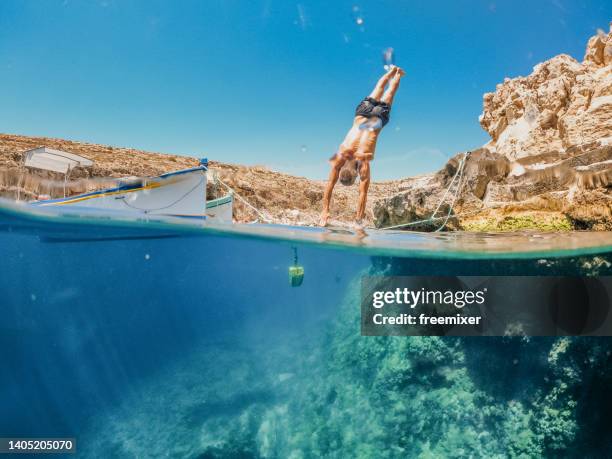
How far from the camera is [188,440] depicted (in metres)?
8.01

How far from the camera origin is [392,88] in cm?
602

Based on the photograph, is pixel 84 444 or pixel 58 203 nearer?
pixel 58 203

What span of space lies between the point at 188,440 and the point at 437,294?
6897 mm

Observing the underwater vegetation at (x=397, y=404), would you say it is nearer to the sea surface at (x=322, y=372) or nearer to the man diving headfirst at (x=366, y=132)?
the sea surface at (x=322, y=372)

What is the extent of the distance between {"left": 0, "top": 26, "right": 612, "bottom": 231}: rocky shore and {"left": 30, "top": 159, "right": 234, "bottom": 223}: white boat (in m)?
0.31

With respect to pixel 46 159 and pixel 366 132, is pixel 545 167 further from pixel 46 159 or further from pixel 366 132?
pixel 46 159

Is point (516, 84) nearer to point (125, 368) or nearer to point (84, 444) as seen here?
point (84, 444)

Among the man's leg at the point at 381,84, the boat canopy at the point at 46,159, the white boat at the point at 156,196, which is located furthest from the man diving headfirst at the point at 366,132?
the boat canopy at the point at 46,159

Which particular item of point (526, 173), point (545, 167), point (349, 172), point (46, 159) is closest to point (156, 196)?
point (46, 159)

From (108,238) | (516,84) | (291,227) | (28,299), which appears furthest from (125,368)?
(516,84)

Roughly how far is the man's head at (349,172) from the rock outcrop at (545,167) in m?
2.20

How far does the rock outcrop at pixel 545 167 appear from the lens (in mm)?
6469

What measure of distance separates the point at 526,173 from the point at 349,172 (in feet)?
14.1

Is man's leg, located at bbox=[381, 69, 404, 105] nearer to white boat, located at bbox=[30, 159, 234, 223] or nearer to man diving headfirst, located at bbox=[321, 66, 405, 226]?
man diving headfirst, located at bbox=[321, 66, 405, 226]
